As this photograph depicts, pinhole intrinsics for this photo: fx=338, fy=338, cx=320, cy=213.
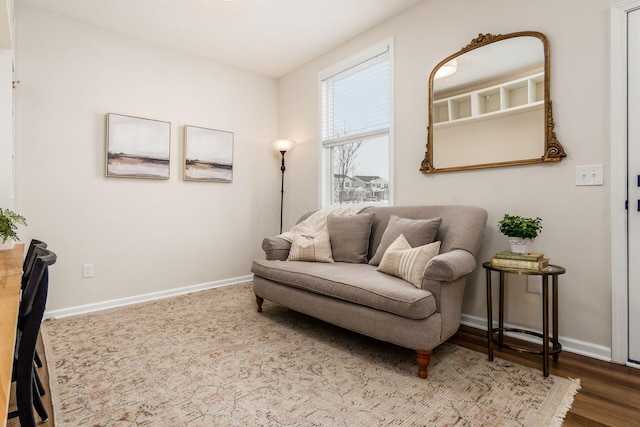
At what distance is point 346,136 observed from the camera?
3764 mm

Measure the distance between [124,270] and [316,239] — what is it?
6.55ft

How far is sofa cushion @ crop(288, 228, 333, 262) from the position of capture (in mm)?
2904

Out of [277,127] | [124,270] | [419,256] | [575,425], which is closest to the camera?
[575,425]

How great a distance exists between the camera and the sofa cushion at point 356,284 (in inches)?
73.4

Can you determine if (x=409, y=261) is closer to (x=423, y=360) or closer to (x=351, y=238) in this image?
(x=423, y=360)

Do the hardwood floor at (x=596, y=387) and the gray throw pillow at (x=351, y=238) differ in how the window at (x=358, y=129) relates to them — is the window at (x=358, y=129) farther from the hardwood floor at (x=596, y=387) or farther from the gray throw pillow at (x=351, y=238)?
the hardwood floor at (x=596, y=387)

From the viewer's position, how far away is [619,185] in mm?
1980

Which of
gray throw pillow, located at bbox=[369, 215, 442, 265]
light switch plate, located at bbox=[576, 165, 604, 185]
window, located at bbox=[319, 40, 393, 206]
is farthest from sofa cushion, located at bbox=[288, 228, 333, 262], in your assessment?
light switch plate, located at bbox=[576, 165, 604, 185]

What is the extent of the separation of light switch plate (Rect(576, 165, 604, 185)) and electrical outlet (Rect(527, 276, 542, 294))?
26.7 inches

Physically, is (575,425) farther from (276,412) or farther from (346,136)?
(346,136)

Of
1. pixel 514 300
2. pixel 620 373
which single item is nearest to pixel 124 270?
pixel 514 300

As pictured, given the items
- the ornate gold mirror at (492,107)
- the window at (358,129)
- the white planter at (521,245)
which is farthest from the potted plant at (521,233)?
the window at (358,129)

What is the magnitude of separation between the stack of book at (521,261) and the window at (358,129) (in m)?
1.34

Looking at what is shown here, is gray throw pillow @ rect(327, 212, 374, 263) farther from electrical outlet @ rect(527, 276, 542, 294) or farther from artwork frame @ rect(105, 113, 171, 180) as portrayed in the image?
artwork frame @ rect(105, 113, 171, 180)
